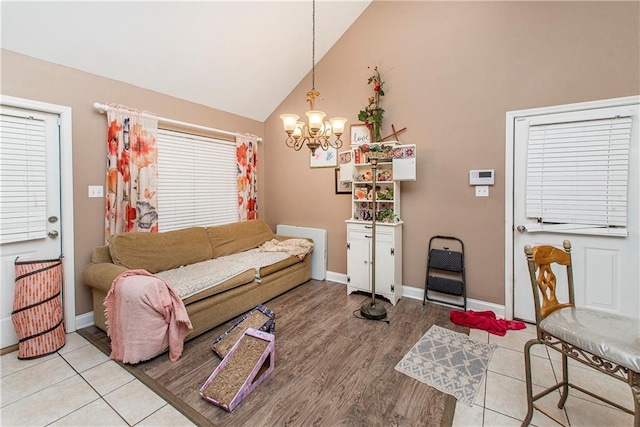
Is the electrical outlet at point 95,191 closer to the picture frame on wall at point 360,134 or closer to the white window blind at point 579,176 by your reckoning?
the picture frame on wall at point 360,134

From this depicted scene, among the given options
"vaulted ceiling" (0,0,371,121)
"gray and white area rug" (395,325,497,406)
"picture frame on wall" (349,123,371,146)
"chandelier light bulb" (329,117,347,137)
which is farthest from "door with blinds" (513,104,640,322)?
"vaulted ceiling" (0,0,371,121)

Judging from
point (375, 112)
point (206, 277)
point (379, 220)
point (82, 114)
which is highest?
point (375, 112)

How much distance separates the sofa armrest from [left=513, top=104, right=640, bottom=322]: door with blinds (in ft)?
12.4

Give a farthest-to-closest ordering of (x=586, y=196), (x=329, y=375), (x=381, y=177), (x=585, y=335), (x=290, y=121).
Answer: (x=381, y=177)
(x=586, y=196)
(x=290, y=121)
(x=329, y=375)
(x=585, y=335)

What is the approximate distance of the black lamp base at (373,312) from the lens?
292cm

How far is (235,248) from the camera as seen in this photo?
3.78 meters

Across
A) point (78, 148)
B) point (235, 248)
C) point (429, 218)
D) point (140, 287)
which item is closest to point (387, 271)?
point (429, 218)

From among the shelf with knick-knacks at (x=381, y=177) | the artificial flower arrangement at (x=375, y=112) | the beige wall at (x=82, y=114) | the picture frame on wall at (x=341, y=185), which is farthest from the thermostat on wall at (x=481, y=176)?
the beige wall at (x=82, y=114)

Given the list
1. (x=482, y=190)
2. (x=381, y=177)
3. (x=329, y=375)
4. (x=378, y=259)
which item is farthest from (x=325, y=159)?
(x=329, y=375)

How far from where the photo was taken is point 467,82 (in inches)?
119

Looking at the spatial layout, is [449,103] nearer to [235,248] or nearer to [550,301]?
[550,301]

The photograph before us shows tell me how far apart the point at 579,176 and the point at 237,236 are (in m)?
3.79

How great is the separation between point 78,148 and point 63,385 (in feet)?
6.69

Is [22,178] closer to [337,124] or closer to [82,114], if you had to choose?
[82,114]
